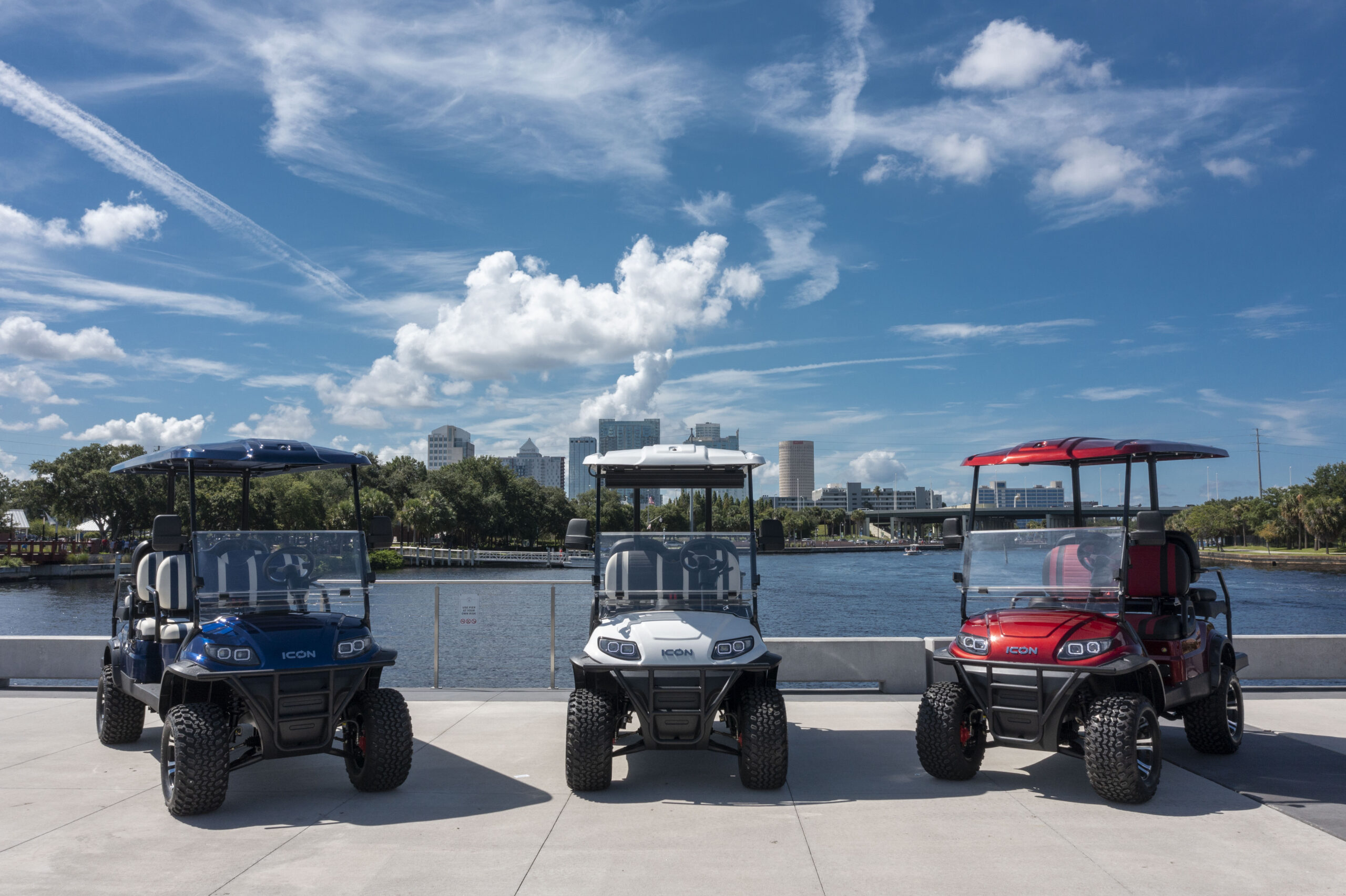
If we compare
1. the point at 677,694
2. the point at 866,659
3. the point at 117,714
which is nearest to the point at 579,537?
the point at 677,694


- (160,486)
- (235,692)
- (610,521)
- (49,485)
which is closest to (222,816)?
(235,692)

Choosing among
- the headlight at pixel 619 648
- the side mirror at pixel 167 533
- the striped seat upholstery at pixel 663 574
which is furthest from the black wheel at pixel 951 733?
the side mirror at pixel 167 533

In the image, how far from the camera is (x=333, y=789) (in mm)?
6250

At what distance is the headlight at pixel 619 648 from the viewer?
593 centimetres

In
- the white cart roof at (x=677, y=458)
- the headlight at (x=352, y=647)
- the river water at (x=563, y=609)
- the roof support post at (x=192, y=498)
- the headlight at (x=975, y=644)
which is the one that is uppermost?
the white cart roof at (x=677, y=458)

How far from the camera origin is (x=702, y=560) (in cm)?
707

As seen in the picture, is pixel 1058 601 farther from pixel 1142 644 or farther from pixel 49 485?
pixel 49 485

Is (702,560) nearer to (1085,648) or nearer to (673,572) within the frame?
(673,572)

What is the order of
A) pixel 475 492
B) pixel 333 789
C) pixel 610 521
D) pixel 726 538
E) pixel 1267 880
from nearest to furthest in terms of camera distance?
pixel 1267 880 < pixel 333 789 < pixel 726 538 < pixel 610 521 < pixel 475 492

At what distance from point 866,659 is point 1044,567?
3.57 m

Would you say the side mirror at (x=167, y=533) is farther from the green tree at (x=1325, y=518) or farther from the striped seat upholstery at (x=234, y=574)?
the green tree at (x=1325, y=518)

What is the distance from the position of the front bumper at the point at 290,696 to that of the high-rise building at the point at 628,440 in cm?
263

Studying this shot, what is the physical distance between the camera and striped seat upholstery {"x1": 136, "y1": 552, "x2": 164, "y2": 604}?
6.83m

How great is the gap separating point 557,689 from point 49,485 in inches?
3409
